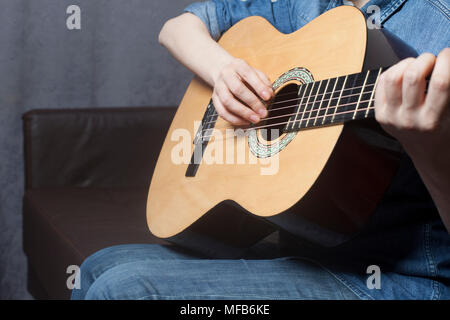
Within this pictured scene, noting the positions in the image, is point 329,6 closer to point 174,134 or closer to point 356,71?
point 356,71

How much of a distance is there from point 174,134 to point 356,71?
50 centimetres

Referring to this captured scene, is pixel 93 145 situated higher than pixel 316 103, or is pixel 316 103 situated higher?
pixel 316 103

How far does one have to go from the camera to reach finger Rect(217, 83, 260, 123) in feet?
2.94

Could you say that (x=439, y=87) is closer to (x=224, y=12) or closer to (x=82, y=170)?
(x=224, y=12)

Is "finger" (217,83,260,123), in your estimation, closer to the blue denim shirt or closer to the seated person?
the seated person

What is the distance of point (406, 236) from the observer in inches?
30.3

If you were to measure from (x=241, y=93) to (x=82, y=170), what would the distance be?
106 centimetres

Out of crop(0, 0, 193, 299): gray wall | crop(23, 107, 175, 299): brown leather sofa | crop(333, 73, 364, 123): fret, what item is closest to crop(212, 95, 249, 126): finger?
crop(333, 73, 364, 123): fret

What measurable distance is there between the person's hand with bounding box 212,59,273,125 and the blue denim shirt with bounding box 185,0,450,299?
0.70 feet

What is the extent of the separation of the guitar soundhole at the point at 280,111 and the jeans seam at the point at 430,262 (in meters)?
0.25

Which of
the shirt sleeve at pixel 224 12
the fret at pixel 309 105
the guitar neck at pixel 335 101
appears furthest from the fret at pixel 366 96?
the shirt sleeve at pixel 224 12

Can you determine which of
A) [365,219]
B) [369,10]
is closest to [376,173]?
[365,219]

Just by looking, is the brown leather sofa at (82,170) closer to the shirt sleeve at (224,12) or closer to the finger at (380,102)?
the shirt sleeve at (224,12)

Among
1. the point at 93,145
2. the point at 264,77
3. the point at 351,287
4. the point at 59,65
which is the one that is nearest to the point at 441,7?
the point at 264,77
